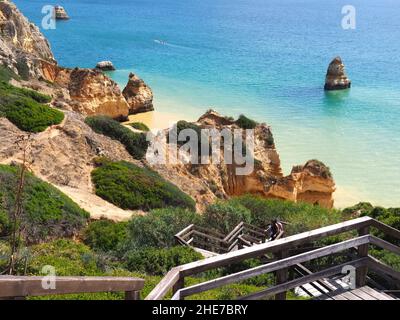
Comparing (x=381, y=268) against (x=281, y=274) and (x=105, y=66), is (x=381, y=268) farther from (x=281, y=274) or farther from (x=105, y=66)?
(x=105, y=66)

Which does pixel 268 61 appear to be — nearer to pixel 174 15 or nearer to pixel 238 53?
pixel 238 53

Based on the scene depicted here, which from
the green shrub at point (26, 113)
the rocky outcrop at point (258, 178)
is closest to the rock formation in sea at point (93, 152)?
the rocky outcrop at point (258, 178)

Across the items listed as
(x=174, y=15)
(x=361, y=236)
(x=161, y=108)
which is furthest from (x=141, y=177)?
(x=174, y=15)

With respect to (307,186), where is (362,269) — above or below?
above

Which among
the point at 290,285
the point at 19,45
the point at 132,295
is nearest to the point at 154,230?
the point at 290,285

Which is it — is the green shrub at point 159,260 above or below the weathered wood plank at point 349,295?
below

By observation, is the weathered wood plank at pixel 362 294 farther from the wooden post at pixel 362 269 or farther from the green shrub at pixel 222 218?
the green shrub at pixel 222 218
